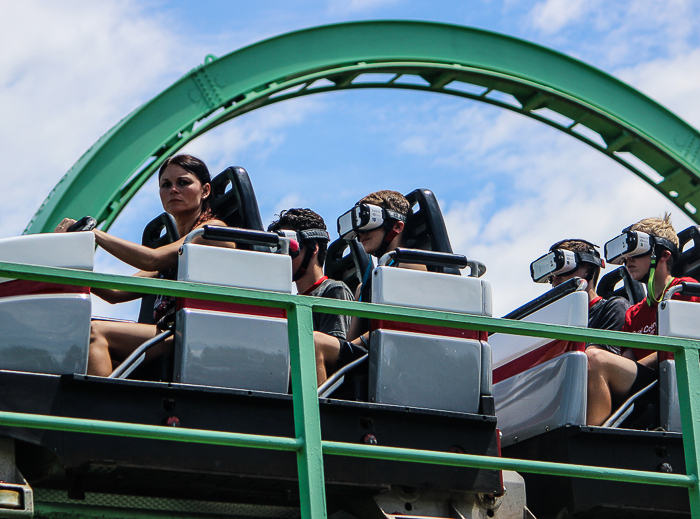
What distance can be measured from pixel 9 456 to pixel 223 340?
0.75 metres

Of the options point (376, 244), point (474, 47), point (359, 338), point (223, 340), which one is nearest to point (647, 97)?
point (474, 47)

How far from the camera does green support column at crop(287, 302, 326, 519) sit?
106 inches

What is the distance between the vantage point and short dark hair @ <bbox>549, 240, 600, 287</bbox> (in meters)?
4.73

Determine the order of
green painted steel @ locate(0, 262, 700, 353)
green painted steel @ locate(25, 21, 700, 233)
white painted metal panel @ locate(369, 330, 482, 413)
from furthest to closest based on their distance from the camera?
green painted steel @ locate(25, 21, 700, 233) < white painted metal panel @ locate(369, 330, 482, 413) < green painted steel @ locate(0, 262, 700, 353)

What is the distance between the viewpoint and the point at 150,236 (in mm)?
4652

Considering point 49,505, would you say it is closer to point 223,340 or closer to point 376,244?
point 223,340

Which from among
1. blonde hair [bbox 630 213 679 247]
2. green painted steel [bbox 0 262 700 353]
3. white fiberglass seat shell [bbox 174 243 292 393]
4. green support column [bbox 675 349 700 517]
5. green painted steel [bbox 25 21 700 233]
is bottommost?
green support column [bbox 675 349 700 517]

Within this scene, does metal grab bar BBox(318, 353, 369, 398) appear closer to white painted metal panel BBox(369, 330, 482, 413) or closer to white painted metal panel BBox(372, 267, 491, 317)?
white painted metal panel BBox(369, 330, 482, 413)

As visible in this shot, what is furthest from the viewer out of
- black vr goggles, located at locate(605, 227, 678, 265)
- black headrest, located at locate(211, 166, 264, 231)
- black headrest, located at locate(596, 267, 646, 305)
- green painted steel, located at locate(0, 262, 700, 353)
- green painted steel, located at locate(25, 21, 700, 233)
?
green painted steel, located at locate(25, 21, 700, 233)

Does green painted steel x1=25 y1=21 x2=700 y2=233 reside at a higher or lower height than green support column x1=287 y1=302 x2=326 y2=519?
higher

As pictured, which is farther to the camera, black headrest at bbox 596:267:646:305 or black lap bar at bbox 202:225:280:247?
black headrest at bbox 596:267:646:305

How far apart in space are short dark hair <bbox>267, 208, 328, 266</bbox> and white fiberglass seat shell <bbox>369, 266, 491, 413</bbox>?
2.10 ft

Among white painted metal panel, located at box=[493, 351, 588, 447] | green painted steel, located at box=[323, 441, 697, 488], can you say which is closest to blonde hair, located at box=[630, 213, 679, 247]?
white painted metal panel, located at box=[493, 351, 588, 447]

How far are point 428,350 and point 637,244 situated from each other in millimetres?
1473
